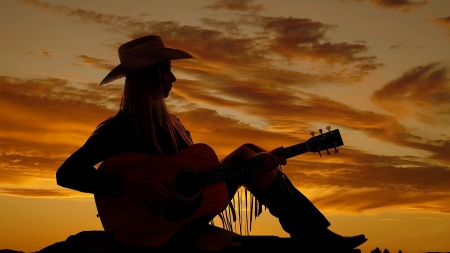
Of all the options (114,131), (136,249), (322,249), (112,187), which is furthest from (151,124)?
(322,249)

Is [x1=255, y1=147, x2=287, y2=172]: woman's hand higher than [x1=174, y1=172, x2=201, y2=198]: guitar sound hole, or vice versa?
[x1=255, y1=147, x2=287, y2=172]: woman's hand

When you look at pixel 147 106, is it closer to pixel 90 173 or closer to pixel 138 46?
pixel 138 46

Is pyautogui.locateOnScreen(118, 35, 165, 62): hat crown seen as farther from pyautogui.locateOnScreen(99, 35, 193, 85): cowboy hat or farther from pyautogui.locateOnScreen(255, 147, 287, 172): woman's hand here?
pyautogui.locateOnScreen(255, 147, 287, 172): woman's hand

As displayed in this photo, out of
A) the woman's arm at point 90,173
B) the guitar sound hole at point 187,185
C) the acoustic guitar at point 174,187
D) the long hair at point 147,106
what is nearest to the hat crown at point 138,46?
the long hair at point 147,106

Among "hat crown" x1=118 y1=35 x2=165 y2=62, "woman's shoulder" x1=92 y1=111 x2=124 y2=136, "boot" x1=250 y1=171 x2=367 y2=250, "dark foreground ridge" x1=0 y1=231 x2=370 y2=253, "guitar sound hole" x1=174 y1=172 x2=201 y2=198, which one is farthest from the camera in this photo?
"hat crown" x1=118 y1=35 x2=165 y2=62

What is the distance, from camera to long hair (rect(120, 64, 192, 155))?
6023 millimetres

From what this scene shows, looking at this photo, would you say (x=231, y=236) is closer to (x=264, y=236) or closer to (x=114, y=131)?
(x=264, y=236)

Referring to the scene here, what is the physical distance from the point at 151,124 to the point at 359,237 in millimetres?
2101

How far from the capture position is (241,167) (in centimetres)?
587

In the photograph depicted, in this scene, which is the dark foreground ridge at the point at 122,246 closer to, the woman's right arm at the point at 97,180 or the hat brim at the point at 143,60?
the woman's right arm at the point at 97,180

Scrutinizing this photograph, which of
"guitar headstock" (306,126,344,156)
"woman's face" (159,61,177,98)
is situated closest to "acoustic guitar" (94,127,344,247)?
"guitar headstock" (306,126,344,156)

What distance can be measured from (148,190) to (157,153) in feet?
1.49

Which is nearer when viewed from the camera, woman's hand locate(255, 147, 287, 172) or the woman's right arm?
the woman's right arm

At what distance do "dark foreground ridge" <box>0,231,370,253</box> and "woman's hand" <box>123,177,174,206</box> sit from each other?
1.33 ft
